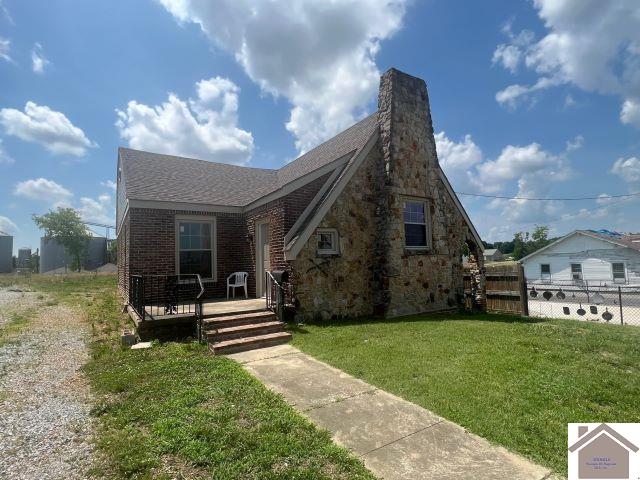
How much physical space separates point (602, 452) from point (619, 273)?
33.8m

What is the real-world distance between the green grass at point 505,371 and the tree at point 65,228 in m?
43.6

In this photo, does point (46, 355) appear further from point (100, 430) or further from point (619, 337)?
point (619, 337)

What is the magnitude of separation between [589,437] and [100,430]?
4.81 m

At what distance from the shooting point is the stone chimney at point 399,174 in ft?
32.4

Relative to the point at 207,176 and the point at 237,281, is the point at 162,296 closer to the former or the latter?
the point at 237,281

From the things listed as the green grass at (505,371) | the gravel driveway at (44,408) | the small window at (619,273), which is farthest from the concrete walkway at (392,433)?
the small window at (619,273)

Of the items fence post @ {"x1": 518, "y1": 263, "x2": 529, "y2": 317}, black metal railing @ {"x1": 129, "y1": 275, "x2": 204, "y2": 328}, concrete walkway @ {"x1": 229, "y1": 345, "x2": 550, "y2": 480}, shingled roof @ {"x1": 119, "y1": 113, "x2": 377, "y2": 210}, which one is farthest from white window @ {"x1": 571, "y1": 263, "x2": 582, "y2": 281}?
concrete walkway @ {"x1": 229, "y1": 345, "x2": 550, "y2": 480}

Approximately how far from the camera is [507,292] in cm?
1187

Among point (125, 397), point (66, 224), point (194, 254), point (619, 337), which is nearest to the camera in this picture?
point (125, 397)

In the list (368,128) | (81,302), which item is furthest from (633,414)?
(81,302)

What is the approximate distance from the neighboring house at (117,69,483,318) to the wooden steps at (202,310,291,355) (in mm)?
1233

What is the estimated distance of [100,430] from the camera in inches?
137

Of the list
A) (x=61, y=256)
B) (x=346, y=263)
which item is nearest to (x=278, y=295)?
(x=346, y=263)

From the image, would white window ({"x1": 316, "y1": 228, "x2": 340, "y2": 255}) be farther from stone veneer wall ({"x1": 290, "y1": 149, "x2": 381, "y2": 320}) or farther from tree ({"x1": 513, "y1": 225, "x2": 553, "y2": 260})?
tree ({"x1": 513, "y1": 225, "x2": 553, "y2": 260})
